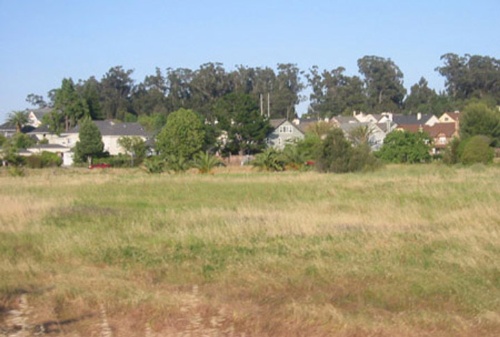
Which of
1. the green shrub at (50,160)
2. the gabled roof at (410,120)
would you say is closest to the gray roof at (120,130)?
the green shrub at (50,160)

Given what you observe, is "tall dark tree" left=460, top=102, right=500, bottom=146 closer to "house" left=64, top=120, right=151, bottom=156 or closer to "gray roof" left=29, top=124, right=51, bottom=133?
"house" left=64, top=120, right=151, bottom=156

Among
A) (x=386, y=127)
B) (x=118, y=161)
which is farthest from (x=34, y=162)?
(x=386, y=127)

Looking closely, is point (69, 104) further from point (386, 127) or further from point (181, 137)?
point (386, 127)

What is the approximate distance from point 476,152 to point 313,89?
79.6m

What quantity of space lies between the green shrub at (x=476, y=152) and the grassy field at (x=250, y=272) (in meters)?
36.4

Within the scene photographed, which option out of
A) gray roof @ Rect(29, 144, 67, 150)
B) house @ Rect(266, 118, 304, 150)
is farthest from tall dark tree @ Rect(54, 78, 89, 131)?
house @ Rect(266, 118, 304, 150)

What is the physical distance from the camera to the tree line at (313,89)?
11481cm

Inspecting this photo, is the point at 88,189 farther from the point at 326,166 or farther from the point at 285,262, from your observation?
the point at 326,166

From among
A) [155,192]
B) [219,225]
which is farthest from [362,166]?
[219,225]

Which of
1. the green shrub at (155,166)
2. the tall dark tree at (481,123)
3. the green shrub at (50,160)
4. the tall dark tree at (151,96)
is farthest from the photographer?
the tall dark tree at (151,96)

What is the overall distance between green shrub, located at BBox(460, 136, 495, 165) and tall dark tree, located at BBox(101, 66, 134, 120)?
79.9 metres

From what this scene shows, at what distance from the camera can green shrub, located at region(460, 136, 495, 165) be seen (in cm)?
5166

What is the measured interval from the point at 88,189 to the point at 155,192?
3.23 m

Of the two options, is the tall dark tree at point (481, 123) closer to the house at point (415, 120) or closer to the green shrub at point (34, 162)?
the house at point (415, 120)
